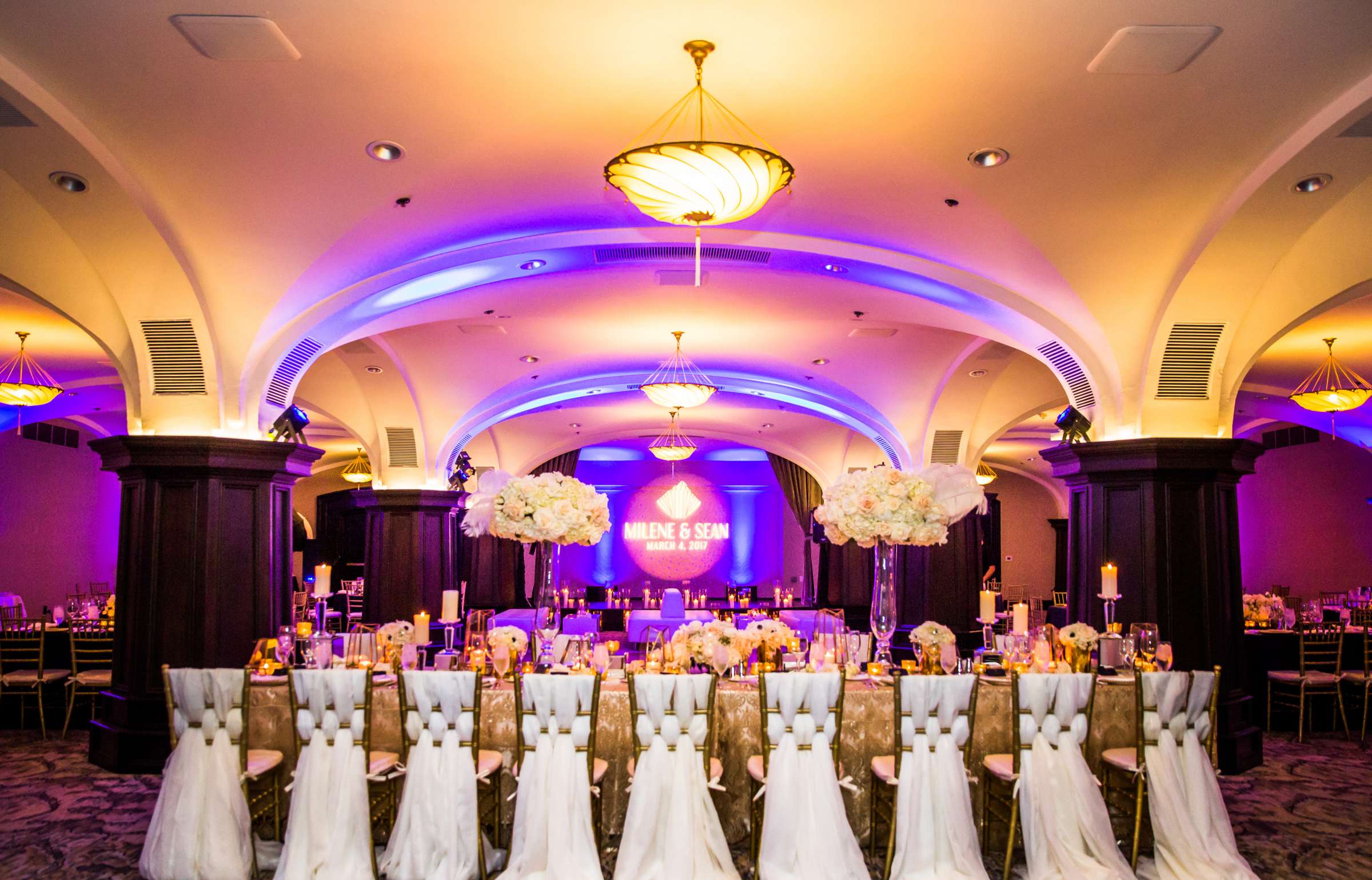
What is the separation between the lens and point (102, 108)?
5008mm

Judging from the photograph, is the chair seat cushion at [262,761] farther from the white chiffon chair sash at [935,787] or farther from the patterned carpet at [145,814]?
the white chiffon chair sash at [935,787]

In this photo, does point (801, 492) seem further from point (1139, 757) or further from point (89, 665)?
point (1139, 757)

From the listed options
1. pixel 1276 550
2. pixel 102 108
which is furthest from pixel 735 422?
pixel 102 108

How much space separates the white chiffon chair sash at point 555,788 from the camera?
14.5 feet

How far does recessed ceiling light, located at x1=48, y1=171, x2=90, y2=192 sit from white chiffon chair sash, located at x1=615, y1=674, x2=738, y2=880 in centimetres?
446

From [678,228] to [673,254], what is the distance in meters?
0.45

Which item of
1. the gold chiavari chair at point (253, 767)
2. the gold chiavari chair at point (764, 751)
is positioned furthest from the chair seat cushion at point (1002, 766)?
the gold chiavari chair at point (253, 767)

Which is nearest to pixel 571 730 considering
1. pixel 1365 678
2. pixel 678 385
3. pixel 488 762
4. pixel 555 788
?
pixel 555 788

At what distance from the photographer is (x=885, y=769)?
4680 millimetres

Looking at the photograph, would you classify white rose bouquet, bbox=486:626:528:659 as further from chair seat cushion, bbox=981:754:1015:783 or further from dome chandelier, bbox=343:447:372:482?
dome chandelier, bbox=343:447:372:482

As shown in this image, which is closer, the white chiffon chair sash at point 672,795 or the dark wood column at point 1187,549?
the white chiffon chair sash at point 672,795

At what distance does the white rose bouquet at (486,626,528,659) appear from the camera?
527 centimetres

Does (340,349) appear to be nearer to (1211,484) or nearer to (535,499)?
(535,499)

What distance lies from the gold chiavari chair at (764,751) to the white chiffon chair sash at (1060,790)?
2.86 feet
